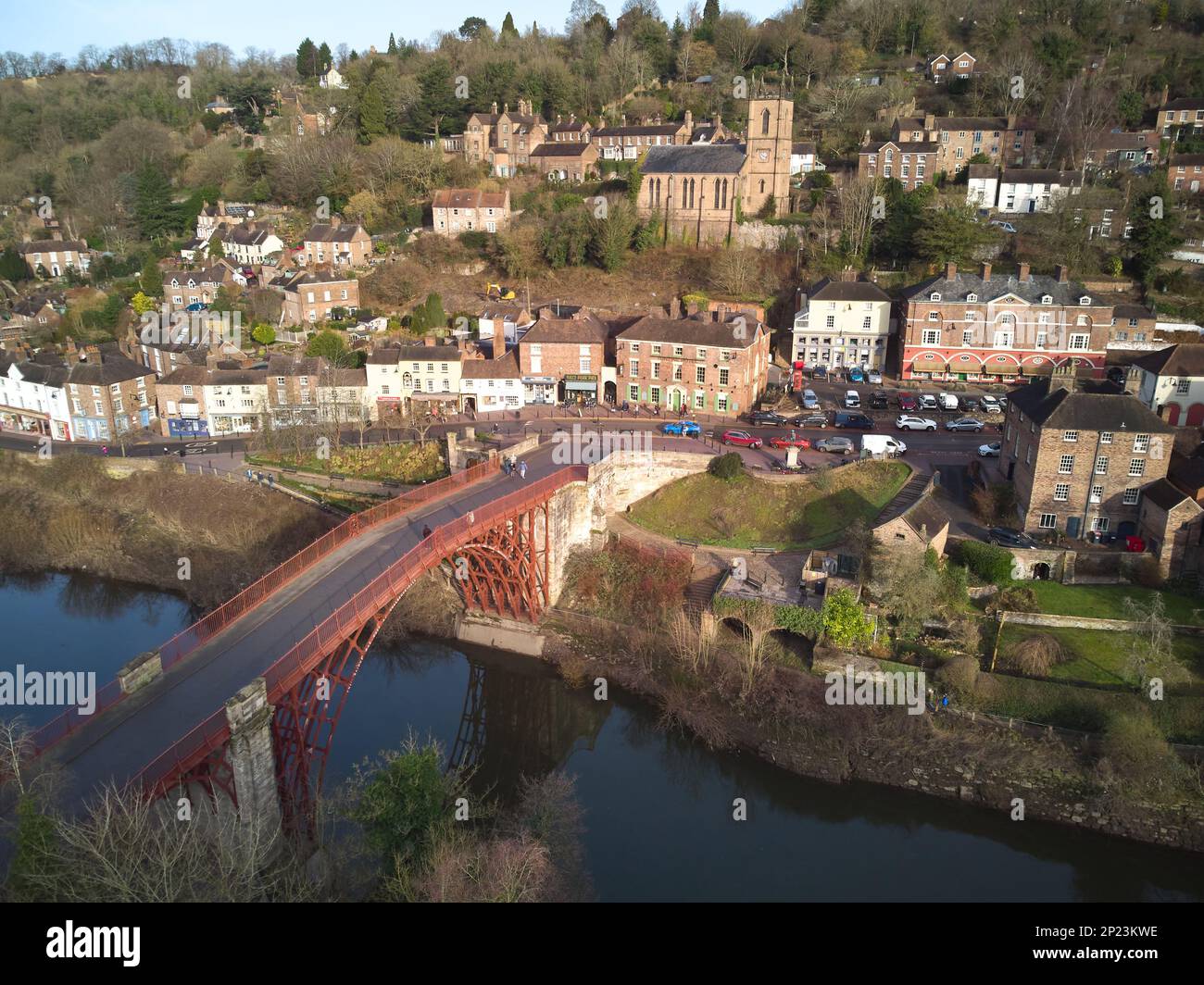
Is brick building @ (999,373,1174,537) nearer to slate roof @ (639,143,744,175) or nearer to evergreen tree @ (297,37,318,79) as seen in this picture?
slate roof @ (639,143,744,175)

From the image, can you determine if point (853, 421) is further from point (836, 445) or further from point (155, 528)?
point (155, 528)

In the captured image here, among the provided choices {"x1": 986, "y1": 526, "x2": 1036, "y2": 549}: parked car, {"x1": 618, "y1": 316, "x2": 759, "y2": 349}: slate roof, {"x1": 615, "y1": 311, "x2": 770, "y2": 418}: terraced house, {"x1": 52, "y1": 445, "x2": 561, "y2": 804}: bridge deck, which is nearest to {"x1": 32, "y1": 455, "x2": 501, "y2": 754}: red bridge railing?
{"x1": 52, "y1": 445, "x2": 561, "y2": 804}: bridge deck

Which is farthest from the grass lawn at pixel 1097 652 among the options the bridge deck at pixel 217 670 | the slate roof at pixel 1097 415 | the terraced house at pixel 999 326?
the terraced house at pixel 999 326

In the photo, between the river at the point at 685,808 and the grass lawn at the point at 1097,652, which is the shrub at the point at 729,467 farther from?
the grass lawn at the point at 1097,652

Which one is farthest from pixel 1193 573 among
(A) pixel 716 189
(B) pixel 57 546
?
(B) pixel 57 546

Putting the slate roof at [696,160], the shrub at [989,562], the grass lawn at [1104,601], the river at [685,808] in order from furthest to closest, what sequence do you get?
the slate roof at [696,160], the shrub at [989,562], the grass lawn at [1104,601], the river at [685,808]

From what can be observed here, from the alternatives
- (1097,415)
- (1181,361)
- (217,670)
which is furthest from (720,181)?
(217,670)
